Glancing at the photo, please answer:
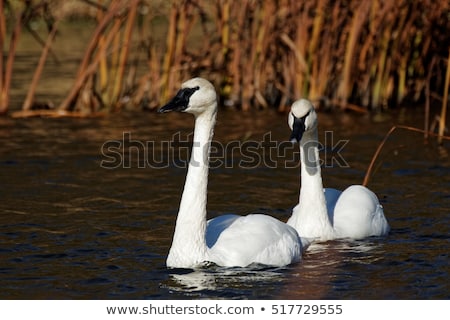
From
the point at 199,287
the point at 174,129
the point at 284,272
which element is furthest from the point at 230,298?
the point at 174,129

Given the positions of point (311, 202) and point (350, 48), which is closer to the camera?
point (311, 202)

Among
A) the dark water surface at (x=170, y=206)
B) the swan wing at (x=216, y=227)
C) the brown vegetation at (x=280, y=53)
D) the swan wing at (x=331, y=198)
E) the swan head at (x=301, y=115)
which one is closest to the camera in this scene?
the dark water surface at (x=170, y=206)

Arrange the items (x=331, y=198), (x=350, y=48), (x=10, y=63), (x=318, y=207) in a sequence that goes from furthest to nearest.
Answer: (x=350, y=48) < (x=10, y=63) < (x=331, y=198) < (x=318, y=207)

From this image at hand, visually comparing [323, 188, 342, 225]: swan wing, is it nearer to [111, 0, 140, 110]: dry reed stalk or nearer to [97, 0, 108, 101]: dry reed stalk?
[111, 0, 140, 110]: dry reed stalk

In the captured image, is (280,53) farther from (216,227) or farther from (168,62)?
(216,227)

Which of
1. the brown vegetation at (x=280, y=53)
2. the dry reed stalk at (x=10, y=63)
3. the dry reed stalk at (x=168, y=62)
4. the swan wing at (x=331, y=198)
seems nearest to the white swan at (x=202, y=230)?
the swan wing at (x=331, y=198)

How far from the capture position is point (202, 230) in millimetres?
7348

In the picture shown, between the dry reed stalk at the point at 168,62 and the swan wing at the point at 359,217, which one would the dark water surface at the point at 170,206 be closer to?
the swan wing at the point at 359,217

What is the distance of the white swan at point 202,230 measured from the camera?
287 inches

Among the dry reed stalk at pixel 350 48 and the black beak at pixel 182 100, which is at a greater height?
the dry reed stalk at pixel 350 48

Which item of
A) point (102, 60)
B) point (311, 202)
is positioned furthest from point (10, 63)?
point (311, 202)

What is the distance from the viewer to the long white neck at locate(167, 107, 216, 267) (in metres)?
7.33

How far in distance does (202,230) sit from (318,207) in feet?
4.50

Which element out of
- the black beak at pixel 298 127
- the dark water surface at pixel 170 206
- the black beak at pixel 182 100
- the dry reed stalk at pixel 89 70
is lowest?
the dark water surface at pixel 170 206
